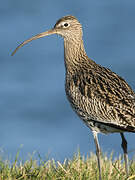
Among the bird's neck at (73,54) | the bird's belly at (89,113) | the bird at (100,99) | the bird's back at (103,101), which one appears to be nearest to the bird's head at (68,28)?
the bird's neck at (73,54)

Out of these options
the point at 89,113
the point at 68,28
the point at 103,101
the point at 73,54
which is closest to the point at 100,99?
the point at 103,101

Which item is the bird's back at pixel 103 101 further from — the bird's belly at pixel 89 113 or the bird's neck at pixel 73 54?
the bird's neck at pixel 73 54

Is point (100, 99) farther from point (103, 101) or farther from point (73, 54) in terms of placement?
point (73, 54)

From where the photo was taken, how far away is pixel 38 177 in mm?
6656

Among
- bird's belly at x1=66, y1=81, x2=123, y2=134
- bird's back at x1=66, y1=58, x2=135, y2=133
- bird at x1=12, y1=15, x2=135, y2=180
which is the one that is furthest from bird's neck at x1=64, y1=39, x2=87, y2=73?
bird's belly at x1=66, y1=81, x2=123, y2=134

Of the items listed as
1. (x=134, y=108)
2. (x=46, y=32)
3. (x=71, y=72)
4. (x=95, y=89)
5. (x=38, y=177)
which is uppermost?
(x=46, y=32)

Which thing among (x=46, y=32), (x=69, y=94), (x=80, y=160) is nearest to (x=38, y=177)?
(x=80, y=160)

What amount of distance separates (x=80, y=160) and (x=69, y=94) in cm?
138

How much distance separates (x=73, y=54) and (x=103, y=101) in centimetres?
164

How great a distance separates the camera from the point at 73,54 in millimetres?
8656

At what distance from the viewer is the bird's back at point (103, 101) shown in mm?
7362

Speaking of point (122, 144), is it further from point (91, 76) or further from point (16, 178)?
point (16, 178)

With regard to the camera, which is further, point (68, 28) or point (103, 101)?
point (68, 28)

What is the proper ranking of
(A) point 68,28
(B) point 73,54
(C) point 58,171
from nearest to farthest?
1. (C) point 58,171
2. (B) point 73,54
3. (A) point 68,28
